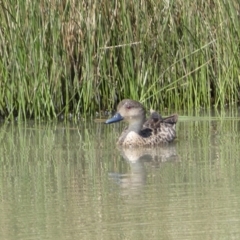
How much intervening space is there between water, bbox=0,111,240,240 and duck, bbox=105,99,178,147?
133 mm

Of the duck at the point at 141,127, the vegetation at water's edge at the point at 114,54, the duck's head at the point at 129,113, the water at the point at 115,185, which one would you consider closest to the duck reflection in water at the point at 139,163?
the water at the point at 115,185

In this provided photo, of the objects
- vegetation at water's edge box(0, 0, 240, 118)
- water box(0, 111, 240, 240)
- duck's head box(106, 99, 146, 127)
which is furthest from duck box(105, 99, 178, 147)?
vegetation at water's edge box(0, 0, 240, 118)

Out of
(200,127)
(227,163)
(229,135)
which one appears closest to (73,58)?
(200,127)

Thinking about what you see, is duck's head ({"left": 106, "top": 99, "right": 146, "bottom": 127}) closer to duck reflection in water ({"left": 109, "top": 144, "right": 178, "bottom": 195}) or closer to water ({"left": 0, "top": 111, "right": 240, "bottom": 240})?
water ({"left": 0, "top": 111, "right": 240, "bottom": 240})

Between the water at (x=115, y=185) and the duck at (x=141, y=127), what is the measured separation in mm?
133

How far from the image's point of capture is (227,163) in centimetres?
620

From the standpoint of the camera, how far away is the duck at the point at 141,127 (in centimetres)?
774

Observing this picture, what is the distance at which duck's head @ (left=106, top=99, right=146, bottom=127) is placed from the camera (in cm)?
797

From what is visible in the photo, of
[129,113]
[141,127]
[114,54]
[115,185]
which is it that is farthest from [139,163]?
[114,54]

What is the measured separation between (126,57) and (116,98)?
0.44m

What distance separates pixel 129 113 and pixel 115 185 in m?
2.46

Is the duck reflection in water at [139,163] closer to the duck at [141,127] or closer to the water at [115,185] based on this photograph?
the water at [115,185]

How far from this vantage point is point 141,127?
8.14 metres

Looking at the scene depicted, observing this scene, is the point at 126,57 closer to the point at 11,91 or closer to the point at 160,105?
the point at 160,105
